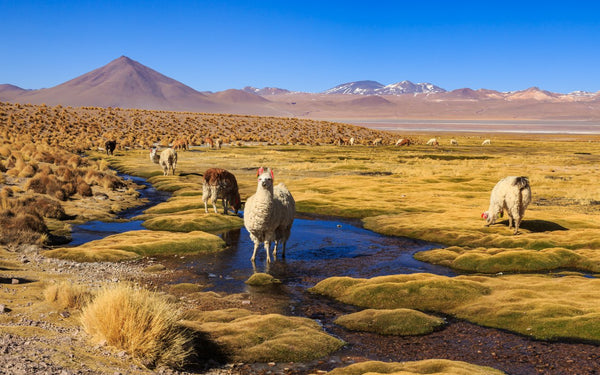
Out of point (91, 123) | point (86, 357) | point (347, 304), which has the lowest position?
point (347, 304)

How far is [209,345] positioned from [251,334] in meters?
0.98

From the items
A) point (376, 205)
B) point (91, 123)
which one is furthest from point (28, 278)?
point (91, 123)

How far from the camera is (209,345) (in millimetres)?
9594

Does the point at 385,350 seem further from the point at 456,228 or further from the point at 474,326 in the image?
the point at 456,228

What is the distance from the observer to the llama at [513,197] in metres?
20.2

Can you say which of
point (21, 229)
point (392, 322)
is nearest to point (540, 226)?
point (392, 322)

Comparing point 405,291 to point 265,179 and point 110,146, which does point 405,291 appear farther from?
point 110,146

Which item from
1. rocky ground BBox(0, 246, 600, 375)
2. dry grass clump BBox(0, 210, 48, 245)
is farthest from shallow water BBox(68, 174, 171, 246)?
rocky ground BBox(0, 246, 600, 375)

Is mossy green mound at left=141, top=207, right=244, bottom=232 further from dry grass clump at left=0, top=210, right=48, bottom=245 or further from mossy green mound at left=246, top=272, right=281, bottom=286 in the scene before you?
mossy green mound at left=246, top=272, right=281, bottom=286

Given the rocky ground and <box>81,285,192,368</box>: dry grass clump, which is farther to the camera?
<box>81,285,192,368</box>: dry grass clump

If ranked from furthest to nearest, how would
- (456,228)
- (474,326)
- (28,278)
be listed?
(456,228) → (28,278) → (474,326)

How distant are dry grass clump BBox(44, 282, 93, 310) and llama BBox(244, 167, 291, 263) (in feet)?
22.2

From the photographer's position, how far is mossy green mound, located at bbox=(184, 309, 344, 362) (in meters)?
9.59

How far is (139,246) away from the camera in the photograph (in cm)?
1839
